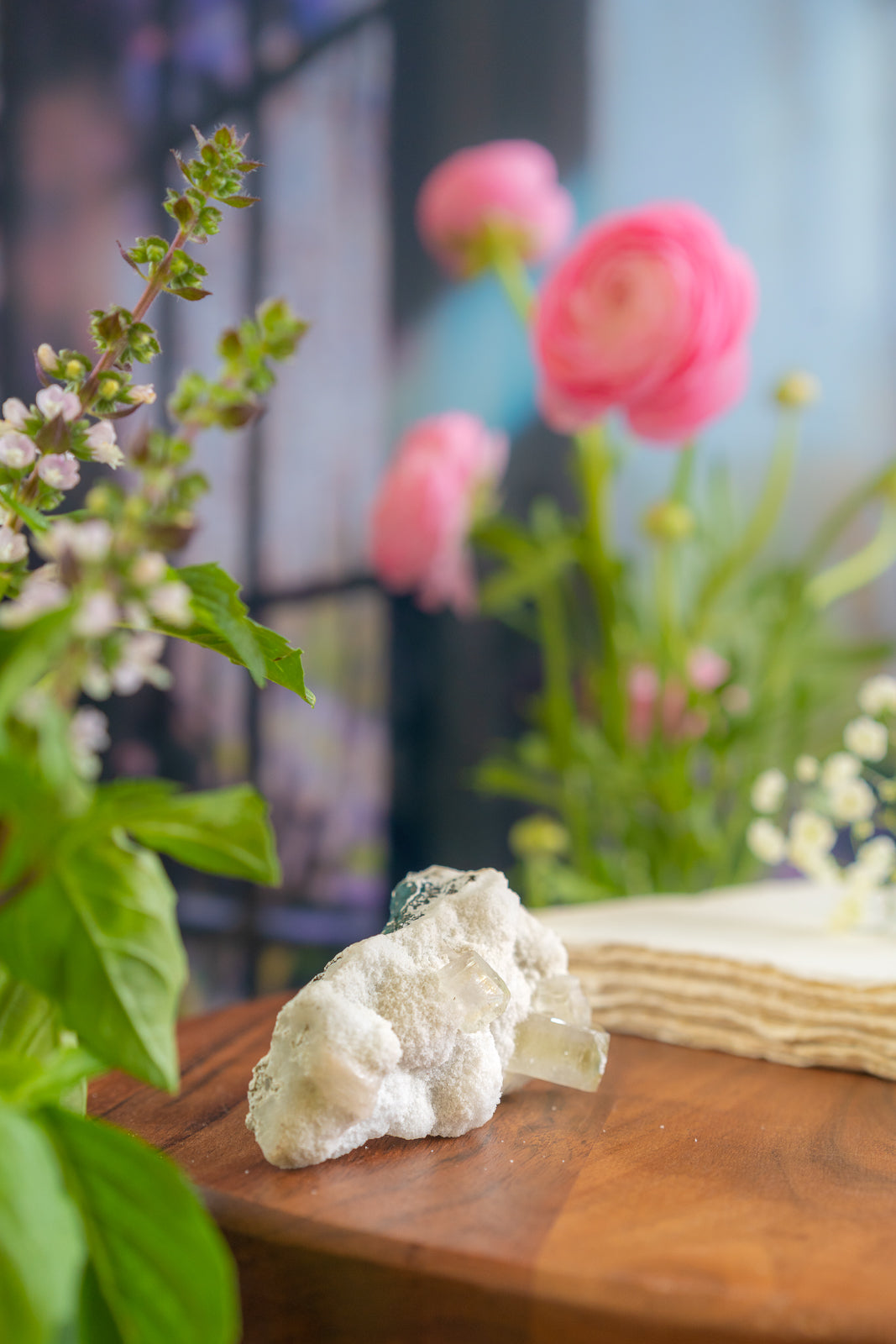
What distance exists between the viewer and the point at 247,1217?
10.9 inches

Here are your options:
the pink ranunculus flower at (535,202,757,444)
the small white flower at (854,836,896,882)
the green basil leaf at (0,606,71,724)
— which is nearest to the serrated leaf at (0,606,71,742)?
the green basil leaf at (0,606,71,724)

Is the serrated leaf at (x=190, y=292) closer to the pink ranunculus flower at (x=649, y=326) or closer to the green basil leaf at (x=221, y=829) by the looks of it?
the green basil leaf at (x=221, y=829)

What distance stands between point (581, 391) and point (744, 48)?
0.68m

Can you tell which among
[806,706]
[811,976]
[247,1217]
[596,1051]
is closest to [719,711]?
[806,706]

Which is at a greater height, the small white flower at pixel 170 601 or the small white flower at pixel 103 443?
the small white flower at pixel 103 443

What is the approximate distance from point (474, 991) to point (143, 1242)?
148mm

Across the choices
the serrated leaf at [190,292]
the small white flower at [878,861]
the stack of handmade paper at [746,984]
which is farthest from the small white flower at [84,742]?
the small white flower at [878,861]

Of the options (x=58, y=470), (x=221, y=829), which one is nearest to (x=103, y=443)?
(x=58, y=470)

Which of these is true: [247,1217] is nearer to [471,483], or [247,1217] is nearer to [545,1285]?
[545,1285]

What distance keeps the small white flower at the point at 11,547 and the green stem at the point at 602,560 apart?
0.65 m

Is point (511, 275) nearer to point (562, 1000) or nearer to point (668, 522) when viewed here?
point (668, 522)

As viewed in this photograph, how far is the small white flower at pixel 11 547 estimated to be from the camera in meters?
0.28

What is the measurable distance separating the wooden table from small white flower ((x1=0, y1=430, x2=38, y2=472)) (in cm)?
20

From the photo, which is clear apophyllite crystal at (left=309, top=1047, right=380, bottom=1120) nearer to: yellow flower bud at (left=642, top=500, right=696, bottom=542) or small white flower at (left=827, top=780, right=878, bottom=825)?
small white flower at (left=827, top=780, right=878, bottom=825)
